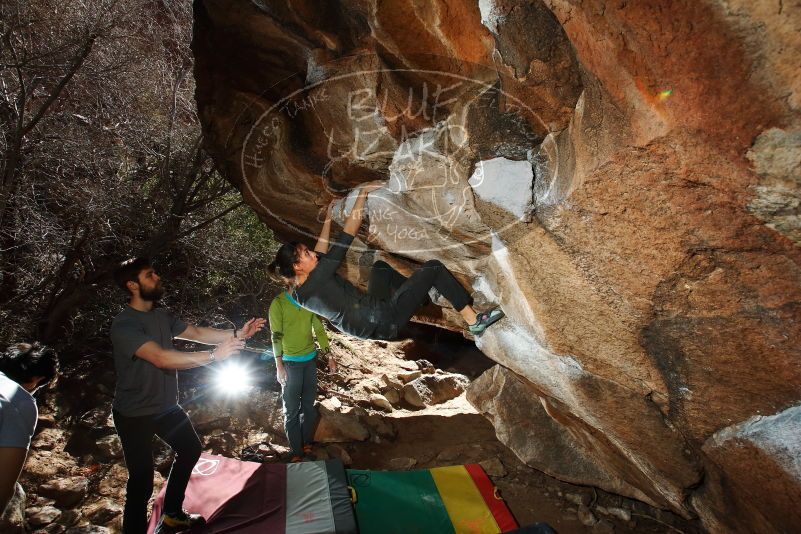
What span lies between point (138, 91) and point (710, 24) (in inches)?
337

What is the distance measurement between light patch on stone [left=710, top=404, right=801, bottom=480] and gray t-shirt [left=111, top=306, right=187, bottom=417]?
340 cm

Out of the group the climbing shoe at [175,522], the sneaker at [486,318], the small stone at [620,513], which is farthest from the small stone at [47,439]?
the small stone at [620,513]

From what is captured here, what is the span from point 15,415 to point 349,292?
1991 millimetres

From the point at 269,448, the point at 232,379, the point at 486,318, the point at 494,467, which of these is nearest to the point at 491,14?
the point at 486,318

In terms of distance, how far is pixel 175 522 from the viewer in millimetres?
3094

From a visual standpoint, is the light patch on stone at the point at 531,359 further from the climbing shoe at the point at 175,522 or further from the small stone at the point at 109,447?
the small stone at the point at 109,447

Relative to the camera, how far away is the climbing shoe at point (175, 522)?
3.08 m

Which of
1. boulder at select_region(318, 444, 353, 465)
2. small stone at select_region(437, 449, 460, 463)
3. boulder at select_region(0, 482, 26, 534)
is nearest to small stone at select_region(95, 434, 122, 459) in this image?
boulder at select_region(0, 482, 26, 534)

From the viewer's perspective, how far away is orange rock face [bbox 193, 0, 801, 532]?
5.16ft

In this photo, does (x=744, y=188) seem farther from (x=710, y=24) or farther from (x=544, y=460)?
(x=544, y=460)

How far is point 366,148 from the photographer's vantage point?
3.82 metres

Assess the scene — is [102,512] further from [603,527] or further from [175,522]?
[603,527]

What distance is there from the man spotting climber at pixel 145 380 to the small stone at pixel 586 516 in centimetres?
359

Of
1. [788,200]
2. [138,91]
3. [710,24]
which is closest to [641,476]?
[788,200]
